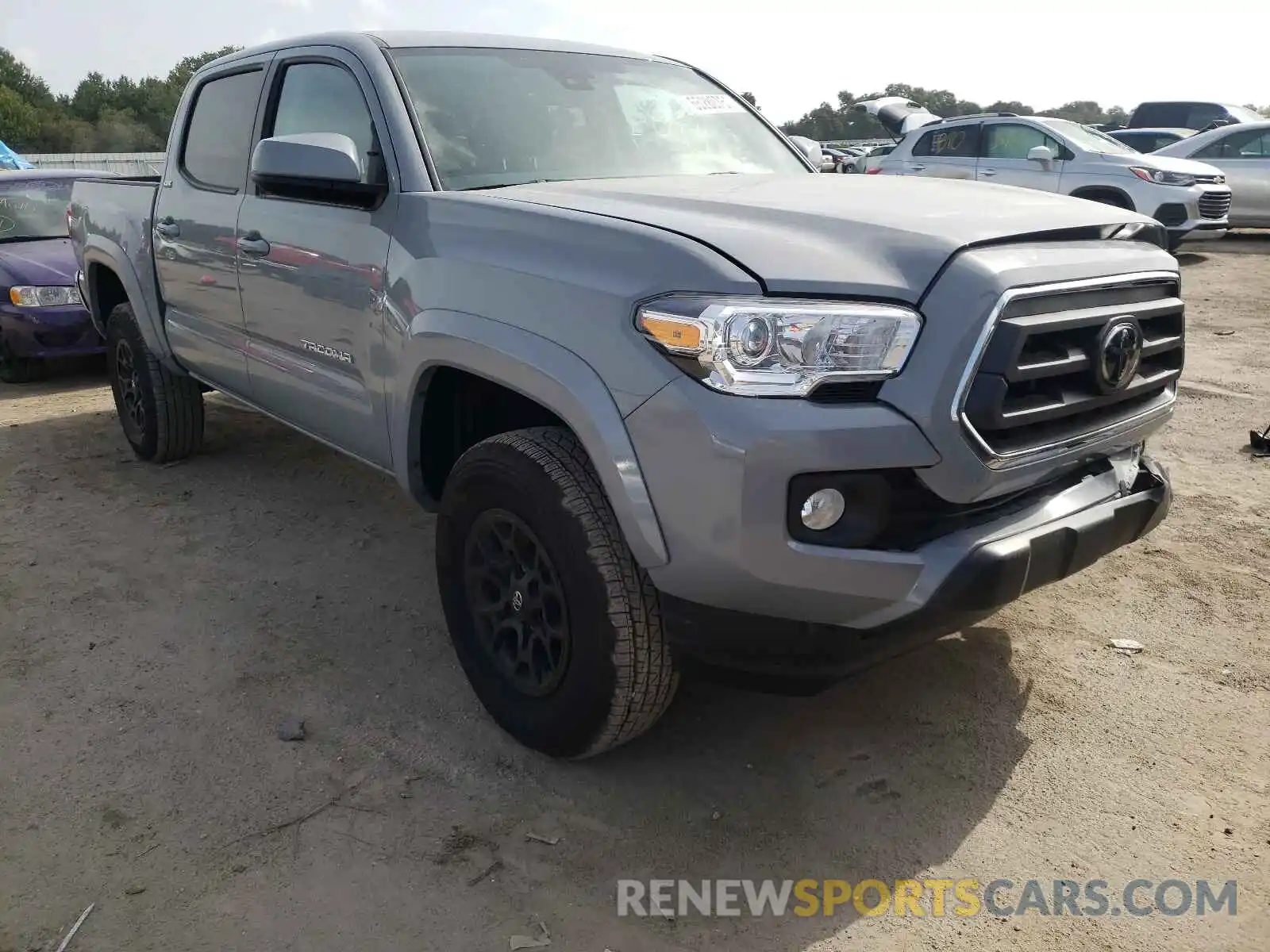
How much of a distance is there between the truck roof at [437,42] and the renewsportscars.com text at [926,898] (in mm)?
2662

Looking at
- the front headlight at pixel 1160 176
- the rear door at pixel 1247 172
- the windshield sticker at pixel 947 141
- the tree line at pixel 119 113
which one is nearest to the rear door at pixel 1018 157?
the windshield sticker at pixel 947 141

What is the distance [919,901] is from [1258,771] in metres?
1.05

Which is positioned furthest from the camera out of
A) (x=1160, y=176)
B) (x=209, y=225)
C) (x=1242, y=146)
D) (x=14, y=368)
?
(x=1242, y=146)

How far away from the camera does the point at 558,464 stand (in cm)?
248

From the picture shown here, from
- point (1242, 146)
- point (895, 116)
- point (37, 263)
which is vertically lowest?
point (37, 263)

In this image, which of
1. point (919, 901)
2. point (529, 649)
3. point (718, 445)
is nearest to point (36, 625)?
point (529, 649)

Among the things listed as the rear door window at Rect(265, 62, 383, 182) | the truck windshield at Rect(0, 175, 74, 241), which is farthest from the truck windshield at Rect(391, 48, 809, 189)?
the truck windshield at Rect(0, 175, 74, 241)

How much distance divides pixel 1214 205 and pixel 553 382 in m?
11.4

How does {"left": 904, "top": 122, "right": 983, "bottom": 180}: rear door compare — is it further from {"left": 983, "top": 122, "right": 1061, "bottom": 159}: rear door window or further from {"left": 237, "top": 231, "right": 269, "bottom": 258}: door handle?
{"left": 237, "top": 231, "right": 269, "bottom": 258}: door handle

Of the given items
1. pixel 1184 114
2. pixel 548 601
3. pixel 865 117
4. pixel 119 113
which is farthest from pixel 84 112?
pixel 548 601

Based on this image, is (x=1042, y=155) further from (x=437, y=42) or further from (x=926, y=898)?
(x=926, y=898)

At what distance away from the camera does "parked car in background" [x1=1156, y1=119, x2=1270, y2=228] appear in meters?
13.0

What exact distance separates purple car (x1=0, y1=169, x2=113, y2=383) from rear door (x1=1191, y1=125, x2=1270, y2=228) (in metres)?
12.8

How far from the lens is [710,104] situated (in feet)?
13.0
